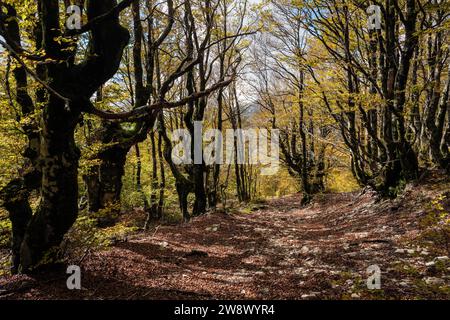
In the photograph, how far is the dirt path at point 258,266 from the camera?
14.9ft

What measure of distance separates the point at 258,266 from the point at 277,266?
0.38 meters

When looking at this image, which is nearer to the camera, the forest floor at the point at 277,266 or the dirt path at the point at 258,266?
the forest floor at the point at 277,266

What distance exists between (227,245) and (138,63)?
6115 millimetres

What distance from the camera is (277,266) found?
6.16m

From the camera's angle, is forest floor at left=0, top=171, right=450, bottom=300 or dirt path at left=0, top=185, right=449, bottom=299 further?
dirt path at left=0, top=185, right=449, bottom=299

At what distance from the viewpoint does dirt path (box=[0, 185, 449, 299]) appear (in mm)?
4550

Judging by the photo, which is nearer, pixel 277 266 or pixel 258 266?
pixel 277 266

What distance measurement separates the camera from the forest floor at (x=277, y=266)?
4449 mm

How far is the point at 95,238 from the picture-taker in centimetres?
606

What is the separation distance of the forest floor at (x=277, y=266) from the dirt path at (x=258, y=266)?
16 mm

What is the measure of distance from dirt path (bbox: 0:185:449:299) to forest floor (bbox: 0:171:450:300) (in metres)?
0.02

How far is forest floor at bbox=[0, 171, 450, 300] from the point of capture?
4.45 meters
